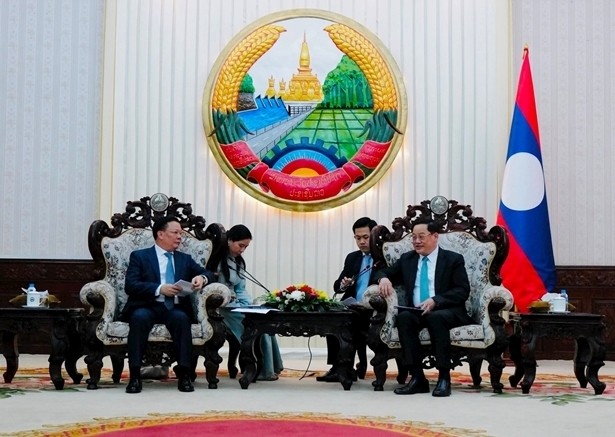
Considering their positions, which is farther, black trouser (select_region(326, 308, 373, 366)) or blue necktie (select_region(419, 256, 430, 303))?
black trouser (select_region(326, 308, 373, 366))

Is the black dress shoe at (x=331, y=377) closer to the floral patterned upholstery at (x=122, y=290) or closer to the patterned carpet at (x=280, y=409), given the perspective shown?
the patterned carpet at (x=280, y=409)

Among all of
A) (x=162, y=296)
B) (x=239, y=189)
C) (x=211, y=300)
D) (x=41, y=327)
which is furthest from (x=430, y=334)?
(x=239, y=189)

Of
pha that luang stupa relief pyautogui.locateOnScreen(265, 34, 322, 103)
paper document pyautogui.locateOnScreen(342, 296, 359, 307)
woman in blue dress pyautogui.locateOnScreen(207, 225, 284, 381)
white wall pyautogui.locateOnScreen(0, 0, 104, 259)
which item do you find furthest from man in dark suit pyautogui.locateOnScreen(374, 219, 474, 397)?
white wall pyautogui.locateOnScreen(0, 0, 104, 259)

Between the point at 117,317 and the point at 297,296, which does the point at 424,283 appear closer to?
the point at 297,296

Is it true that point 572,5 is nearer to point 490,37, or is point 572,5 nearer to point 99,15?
point 490,37

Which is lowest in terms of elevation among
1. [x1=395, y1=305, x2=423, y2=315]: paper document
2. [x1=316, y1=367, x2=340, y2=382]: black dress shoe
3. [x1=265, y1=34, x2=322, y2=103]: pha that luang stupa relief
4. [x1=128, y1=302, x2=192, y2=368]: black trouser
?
[x1=316, y1=367, x2=340, y2=382]: black dress shoe

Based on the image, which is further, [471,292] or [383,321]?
[471,292]

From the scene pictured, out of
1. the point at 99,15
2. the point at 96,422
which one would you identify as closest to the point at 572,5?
the point at 99,15

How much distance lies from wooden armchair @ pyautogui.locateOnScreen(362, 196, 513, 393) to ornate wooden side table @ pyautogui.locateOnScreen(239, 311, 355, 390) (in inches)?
5.9

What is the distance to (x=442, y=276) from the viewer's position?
581cm

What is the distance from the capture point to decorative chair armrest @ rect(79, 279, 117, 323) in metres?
5.71

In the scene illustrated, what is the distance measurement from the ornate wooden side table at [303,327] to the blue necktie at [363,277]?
706 millimetres

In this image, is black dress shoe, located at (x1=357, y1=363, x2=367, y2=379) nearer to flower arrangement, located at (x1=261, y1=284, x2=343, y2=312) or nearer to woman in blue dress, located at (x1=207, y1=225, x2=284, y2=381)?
woman in blue dress, located at (x1=207, y1=225, x2=284, y2=381)

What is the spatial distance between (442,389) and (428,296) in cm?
68
